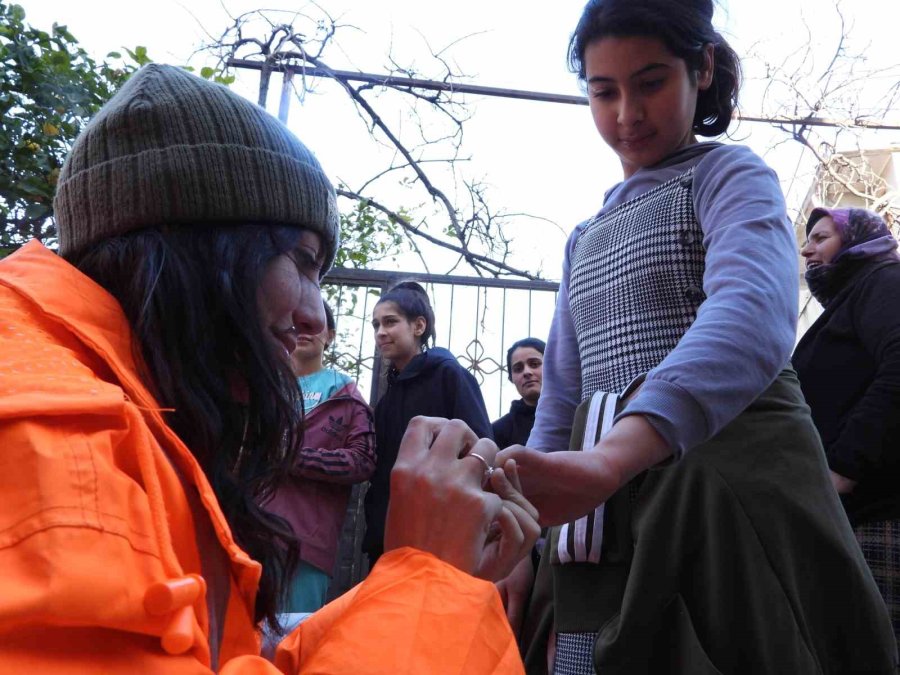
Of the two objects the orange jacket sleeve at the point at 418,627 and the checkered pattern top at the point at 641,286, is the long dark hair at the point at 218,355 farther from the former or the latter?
the checkered pattern top at the point at 641,286

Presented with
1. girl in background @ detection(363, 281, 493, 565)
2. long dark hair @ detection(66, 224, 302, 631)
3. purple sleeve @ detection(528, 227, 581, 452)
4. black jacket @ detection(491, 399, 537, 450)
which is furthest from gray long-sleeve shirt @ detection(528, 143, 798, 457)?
black jacket @ detection(491, 399, 537, 450)

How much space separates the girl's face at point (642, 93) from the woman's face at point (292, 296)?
683mm

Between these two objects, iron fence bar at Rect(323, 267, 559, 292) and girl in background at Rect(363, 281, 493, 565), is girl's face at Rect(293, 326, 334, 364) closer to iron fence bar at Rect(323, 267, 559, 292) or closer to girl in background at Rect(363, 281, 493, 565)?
girl in background at Rect(363, 281, 493, 565)

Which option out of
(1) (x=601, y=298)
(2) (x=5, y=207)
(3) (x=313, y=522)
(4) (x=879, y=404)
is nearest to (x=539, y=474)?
(1) (x=601, y=298)

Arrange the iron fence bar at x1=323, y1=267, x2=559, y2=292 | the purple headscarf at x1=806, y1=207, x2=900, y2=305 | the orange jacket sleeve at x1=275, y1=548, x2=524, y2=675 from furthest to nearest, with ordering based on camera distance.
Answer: the iron fence bar at x1=323, y1=267, x2=559, y2=292 → the purple headscarf at x1=806, y1=207, x2=900, y2=305 → the orange jacket sleeve at x1=275, y1=548, x2=524, y2=675

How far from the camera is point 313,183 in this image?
1243 mm

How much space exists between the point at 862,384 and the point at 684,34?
1429 millimetres

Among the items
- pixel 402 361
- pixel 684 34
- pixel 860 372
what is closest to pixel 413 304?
pixel 402 361

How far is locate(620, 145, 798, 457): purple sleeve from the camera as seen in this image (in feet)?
3.72

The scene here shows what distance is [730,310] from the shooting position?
119cm

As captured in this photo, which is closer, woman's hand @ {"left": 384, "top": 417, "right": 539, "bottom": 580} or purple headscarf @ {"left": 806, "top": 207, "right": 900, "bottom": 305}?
woman's hand @ {"left": 384, "top": 417, "right": 539, "bottom": 580}

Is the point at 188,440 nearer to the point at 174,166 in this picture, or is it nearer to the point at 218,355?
the point at 218,355

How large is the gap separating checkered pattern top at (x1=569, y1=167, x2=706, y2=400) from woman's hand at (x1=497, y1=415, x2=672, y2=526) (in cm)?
29

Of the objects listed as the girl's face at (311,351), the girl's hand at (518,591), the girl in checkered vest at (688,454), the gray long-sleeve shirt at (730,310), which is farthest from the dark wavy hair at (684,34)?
the girl's face at (311,351)
